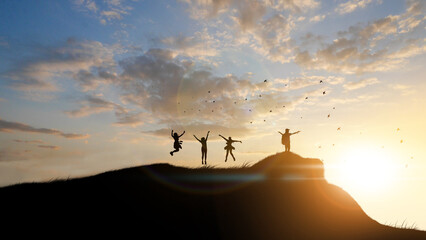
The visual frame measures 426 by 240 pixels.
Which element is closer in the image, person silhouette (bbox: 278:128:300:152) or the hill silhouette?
the hill silhouette

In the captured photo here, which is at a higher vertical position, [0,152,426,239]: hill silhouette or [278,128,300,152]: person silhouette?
[278,128,300,152]: person silhouette

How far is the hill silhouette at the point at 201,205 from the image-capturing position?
1686 cm

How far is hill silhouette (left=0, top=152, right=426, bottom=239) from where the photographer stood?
1686 centimetres

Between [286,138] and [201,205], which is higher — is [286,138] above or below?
above

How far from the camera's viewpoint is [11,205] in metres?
17.8

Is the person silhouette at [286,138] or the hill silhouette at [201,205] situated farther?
the person silhouette at [286,138]

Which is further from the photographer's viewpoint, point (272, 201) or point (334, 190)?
point (334, 190)

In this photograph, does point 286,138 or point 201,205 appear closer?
point 201,205

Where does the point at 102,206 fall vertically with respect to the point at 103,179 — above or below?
below

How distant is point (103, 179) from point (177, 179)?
5.35 metres

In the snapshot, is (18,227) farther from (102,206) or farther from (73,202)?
(102,206)

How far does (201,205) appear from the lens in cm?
1959

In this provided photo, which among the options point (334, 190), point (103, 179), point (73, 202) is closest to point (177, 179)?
point (103, 179)

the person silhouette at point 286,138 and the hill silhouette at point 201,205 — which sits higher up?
the person silhouette at point 286,138
